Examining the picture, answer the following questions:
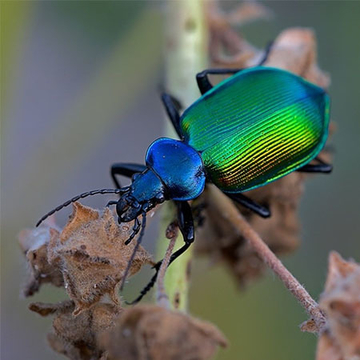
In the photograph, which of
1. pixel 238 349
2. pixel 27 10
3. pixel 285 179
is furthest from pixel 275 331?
pixel 27 10

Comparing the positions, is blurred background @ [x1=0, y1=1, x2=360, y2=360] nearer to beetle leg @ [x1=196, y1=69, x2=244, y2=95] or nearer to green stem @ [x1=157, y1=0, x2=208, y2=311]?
→ green stem @ [x1=157, y1=0, x2=208, y2=311]

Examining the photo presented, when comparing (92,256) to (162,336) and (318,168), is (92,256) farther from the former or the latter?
(318,168)

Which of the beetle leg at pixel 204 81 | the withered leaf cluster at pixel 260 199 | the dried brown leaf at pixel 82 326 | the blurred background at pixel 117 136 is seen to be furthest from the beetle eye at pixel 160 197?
the dried brown leaf at pixel 82 326

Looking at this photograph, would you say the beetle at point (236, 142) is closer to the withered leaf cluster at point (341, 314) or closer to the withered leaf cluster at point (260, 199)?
the withered leaf cluster at point (260, 199)

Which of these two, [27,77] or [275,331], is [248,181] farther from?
[27,77]

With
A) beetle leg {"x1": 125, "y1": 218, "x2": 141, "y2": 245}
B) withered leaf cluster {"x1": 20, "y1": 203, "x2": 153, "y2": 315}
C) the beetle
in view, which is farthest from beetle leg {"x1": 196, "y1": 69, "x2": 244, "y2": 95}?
withered leaf cluster {"x1": 20, "y1": 203, "x2": 153, "y2": 315}

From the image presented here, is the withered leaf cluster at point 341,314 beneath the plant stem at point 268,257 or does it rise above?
above

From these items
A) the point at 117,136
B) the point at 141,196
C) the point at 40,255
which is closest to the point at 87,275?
the point at 40,255
